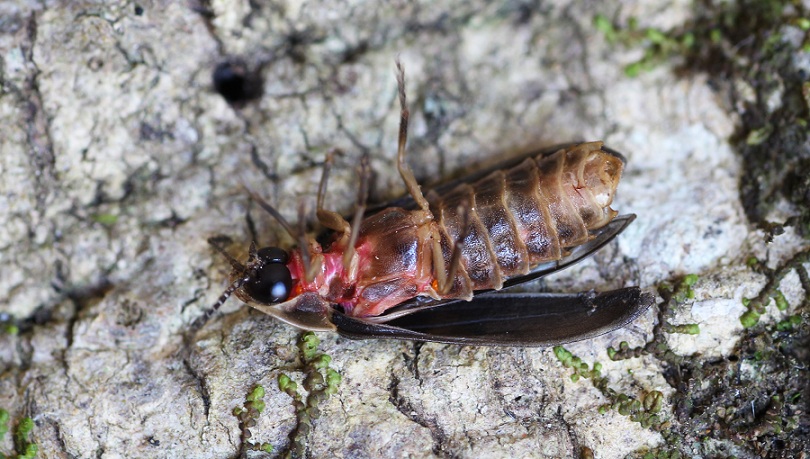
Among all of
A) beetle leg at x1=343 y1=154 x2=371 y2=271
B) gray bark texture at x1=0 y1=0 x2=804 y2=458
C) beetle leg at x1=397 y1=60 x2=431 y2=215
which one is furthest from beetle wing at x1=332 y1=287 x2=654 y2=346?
beetle leg at x1=397 y1=60 x2=431 y2=215

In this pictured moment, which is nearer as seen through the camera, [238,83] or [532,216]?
[532,216]

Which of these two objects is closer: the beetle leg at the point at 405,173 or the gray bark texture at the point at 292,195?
the gray bark texture at the point at 292,195

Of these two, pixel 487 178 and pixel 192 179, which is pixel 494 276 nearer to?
pixel 487 178

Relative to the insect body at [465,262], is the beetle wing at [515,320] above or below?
below

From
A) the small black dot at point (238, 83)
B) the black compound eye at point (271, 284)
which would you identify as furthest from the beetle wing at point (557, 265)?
the small black dot at point (238, 83)

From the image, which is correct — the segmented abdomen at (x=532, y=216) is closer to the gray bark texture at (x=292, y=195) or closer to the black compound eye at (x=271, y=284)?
the gray bark texture at (x=292, y=195)

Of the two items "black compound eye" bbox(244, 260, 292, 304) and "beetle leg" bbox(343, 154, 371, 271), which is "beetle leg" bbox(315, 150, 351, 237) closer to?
"beetle leg" bbox(343, 154, 371, 271)

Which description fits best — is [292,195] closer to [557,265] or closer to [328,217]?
[328,217]

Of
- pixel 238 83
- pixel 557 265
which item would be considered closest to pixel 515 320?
pixel 557 265
